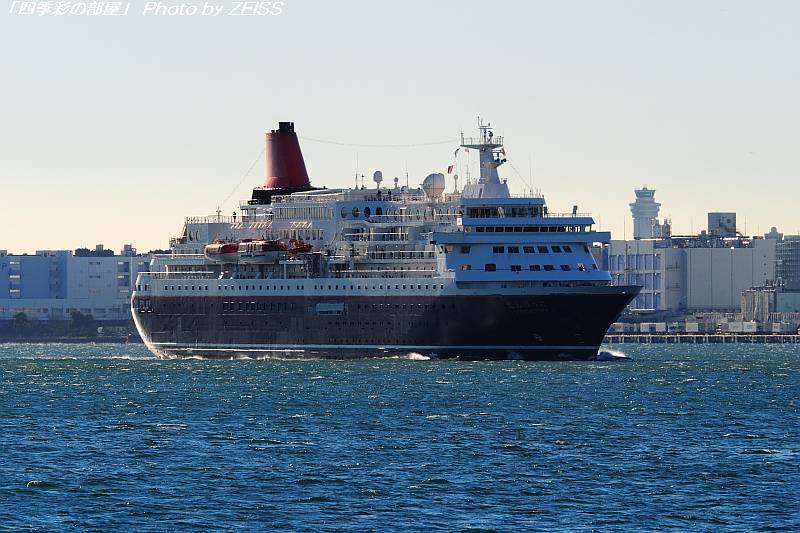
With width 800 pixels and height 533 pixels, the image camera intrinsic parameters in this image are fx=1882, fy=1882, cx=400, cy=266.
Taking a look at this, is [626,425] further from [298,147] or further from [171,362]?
[298,147]

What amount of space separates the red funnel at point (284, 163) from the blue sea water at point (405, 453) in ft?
117

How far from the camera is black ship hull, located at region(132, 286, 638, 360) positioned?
349ft

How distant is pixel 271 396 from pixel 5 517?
37.0 metres

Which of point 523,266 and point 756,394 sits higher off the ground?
point 523,266

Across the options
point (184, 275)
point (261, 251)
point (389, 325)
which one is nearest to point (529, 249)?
point (389, 325)

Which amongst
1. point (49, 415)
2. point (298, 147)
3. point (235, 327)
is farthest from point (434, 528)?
point (298, 147)

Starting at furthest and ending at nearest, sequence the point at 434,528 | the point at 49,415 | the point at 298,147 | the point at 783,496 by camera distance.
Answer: the point at 298,147, the point at 49,415, the point at 783,496, the point at 434,528

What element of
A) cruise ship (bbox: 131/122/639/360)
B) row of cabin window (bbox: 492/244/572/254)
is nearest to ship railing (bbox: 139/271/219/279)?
cruise ship (bbox: 131/122/639/360)

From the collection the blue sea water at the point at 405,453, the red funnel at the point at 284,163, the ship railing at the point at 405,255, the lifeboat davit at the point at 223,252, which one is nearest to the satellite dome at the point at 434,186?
the ship railing at the point at 405,255

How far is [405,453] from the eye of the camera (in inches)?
2382

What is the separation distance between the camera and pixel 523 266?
354 ft

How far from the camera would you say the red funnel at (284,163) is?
132250mm

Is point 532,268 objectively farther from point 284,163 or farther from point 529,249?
point 284,163

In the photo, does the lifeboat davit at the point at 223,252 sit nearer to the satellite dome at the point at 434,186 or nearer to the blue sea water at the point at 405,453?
the satellite dome at the point at 434,186
